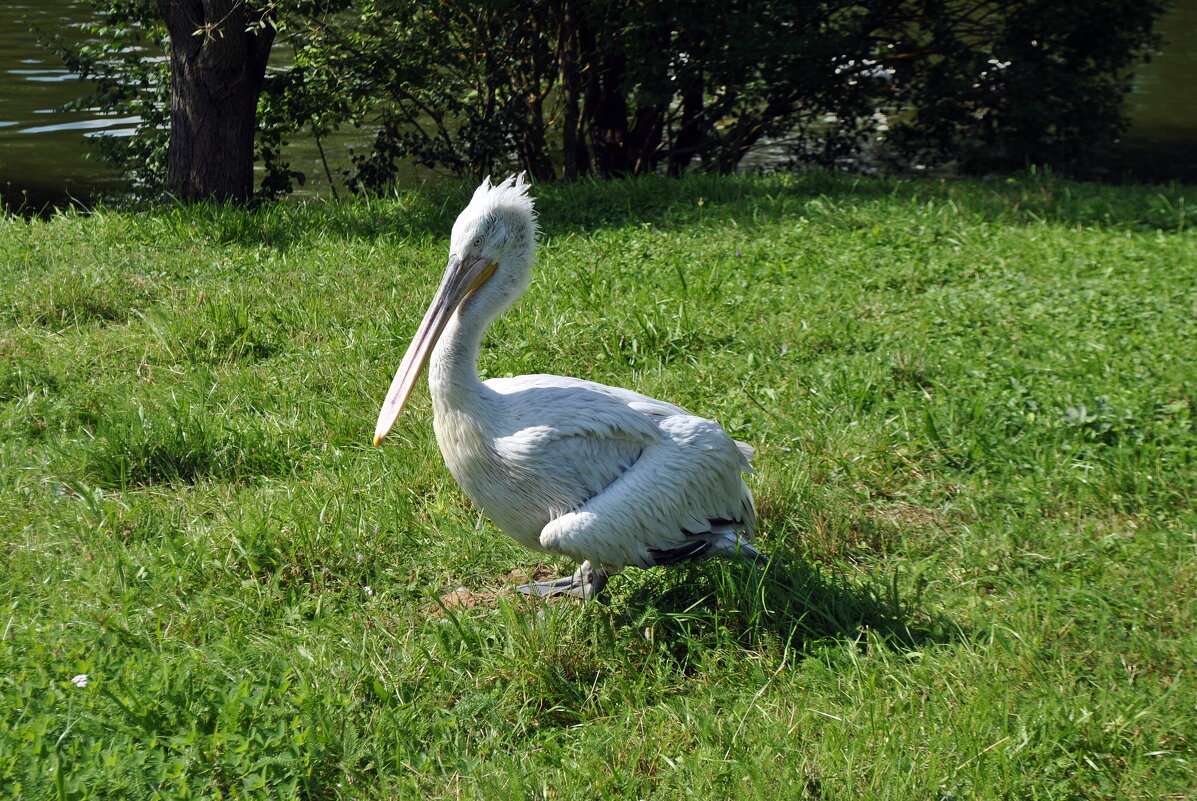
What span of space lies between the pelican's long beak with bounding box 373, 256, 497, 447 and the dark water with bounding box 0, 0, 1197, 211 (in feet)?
21.9

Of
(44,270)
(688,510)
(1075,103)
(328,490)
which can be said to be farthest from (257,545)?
(1075,103)

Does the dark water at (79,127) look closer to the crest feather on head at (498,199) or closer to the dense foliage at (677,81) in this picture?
the dense foliage at (677,81)

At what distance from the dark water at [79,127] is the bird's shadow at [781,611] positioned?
7180mm

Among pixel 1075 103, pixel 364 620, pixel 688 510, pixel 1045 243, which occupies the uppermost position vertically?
pixel 1075 103

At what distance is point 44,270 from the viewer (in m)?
6.21

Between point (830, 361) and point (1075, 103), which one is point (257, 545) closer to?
point (830, 361)

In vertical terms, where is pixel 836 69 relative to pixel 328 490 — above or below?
above

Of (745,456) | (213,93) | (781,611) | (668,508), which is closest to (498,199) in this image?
(668,508)

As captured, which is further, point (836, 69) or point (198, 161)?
point (836, 69)

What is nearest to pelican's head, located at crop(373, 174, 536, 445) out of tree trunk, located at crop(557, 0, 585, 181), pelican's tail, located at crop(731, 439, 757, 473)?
pelican's tail, located at crop(731, 439, 757, 473)

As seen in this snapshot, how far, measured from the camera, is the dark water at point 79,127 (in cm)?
1145

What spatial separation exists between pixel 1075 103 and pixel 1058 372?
591 cm

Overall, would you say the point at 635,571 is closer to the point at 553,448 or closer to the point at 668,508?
the point at 668,508

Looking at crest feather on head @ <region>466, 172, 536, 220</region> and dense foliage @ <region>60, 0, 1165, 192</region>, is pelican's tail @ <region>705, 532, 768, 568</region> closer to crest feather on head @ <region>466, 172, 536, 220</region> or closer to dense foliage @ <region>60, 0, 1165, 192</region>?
crest feather on head @ <region>466, 172, 536, 220</region>
